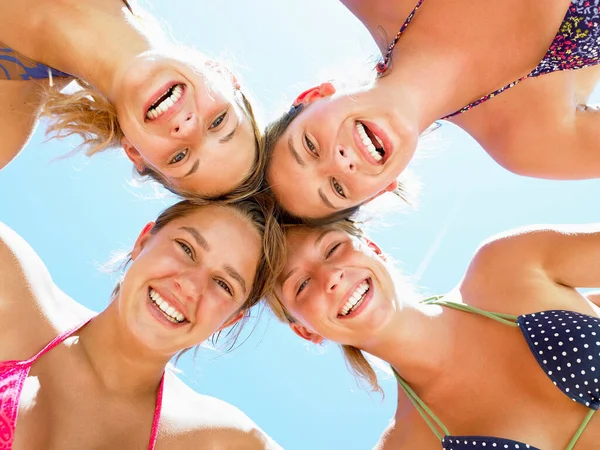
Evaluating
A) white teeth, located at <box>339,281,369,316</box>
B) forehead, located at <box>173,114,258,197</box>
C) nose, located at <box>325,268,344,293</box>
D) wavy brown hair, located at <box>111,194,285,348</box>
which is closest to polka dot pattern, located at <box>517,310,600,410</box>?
white teeth, located at <box>339,281,369,316</box>

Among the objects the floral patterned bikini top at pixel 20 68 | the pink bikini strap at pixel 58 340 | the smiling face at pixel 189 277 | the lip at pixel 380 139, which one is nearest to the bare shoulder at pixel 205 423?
the smiling face at pixel 189 277

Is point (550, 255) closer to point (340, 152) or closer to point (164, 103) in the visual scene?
point (340, 152)

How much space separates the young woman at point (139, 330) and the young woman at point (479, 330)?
349mm

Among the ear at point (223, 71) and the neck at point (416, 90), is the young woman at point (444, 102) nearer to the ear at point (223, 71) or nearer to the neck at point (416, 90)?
the neck at point (416, 90)

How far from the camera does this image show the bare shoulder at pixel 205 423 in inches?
128

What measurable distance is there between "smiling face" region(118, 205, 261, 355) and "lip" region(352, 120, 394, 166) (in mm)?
859

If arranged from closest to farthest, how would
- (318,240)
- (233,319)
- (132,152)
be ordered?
(132,152)
(318,240)
(233,319)

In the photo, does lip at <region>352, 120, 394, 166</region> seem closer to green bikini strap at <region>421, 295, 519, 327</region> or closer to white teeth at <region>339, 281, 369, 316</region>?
white teeth at <region>339, 281, 369, 316</region>

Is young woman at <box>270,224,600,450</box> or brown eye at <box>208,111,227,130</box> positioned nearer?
brown eye at <box>208,111,227,130</box>

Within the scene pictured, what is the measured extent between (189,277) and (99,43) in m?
1.27

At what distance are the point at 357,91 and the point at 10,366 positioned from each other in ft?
7.38

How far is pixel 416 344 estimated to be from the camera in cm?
324

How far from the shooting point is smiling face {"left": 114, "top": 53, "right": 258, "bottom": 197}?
8.42 ft

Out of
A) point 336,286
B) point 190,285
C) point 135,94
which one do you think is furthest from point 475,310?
point 135,94
